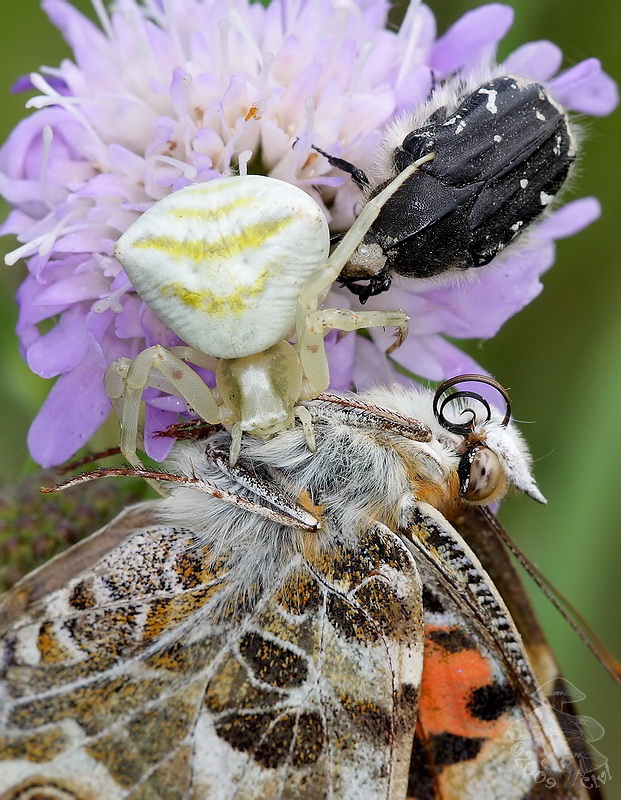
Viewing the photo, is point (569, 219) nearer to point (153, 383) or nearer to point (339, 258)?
point (339, 258)

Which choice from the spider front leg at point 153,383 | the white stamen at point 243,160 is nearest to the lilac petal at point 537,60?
the white stamen at point 243,160

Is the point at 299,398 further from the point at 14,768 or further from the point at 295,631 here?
the point at 14,768

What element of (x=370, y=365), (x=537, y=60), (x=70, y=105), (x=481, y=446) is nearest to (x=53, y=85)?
(x=70, y=105)

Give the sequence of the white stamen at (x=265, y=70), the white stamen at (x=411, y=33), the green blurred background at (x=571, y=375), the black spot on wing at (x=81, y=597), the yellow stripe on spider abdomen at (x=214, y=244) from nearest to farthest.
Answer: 1. the yellow stripe on spider abdomen at (x=214, y=244)
2. the black spot on wing at (x=81, y=597)
3. the white stamen at (x=265, y=70)
4. the white stamen at (x=411, y=33)
5. the green blurred background at (x=571, y=375)

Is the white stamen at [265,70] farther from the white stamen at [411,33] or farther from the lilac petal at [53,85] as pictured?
the lilac petal at [53,85]

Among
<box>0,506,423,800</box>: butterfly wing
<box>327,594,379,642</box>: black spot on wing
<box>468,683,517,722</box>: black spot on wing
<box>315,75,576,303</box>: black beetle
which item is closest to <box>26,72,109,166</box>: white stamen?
<box>315,75,576,303</box>: black beetle

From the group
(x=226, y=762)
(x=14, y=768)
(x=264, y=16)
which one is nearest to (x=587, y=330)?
(x=264, y=16)
